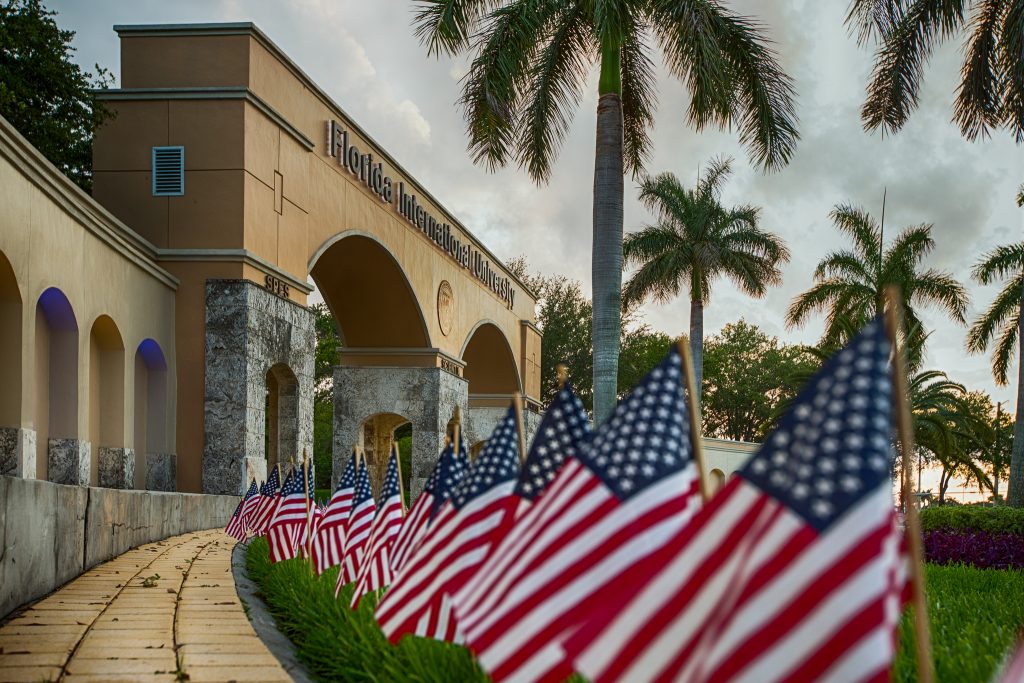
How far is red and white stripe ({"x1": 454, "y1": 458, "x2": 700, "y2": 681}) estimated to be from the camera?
10.9 feet

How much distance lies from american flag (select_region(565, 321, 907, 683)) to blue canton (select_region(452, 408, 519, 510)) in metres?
1.76

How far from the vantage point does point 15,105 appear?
19.2 m

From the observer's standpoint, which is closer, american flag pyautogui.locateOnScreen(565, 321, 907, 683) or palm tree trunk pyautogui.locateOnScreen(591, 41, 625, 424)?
american flag pyautogui.locateOnScreen(565, 321, 907, 683)

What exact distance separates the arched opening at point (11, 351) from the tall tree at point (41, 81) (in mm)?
7776

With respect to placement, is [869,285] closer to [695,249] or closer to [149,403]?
[695,249]

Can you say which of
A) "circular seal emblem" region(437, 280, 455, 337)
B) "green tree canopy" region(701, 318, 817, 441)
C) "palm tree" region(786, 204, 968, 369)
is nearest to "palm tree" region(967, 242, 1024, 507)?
"palm tree" region(786, 204, 968, 369)

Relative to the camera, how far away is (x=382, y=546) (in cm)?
660

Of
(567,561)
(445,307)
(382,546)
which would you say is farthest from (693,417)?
(445,307)

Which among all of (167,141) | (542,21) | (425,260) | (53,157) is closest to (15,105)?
(53,157)

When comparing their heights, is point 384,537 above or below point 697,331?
below

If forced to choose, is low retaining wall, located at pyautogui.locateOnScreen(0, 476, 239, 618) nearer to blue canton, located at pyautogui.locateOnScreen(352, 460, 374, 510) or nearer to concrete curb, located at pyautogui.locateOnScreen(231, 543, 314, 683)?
concrete curb, located at pyautogui.locateOnScreen(231, 543, 314, 683)

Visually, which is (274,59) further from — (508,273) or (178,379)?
(508,273)

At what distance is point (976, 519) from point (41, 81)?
1768cm

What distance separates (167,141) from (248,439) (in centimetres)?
530
